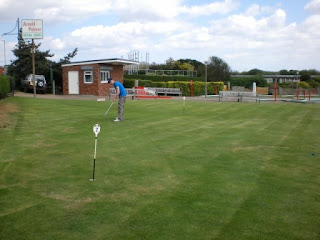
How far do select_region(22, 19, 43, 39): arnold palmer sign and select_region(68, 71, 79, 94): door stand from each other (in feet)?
16.6

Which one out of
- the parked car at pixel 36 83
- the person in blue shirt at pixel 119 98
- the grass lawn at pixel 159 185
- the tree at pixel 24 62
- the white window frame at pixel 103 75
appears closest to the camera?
the grass lawn at pixel 159 185

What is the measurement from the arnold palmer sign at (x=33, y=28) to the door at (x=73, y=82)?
5063 mm

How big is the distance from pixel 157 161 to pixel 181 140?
8.80 ft

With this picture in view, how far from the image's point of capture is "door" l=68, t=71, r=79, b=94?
34281 millimetres

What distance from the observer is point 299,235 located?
4691 millimetres

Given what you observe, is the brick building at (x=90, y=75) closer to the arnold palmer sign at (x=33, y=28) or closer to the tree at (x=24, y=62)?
the tree at (x=24, y=62)

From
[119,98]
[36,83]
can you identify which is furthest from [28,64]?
[119,98]

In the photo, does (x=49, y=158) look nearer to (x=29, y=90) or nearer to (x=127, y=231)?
(x=127, y=231)

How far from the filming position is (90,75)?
3344 cm

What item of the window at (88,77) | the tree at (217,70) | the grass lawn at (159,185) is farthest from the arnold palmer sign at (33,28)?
the tree at (217,70)

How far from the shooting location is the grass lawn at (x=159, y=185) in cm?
485

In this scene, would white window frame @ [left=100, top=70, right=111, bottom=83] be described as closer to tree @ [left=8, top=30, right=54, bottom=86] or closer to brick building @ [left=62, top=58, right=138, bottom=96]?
brick building @ [left=62, top=58, right=138, bottom=96]

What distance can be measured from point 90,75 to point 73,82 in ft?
7.16

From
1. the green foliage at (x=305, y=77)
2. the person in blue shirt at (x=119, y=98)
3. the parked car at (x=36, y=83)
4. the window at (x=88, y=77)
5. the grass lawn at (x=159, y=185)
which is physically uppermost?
the green foliage at (x=305, y=77)
